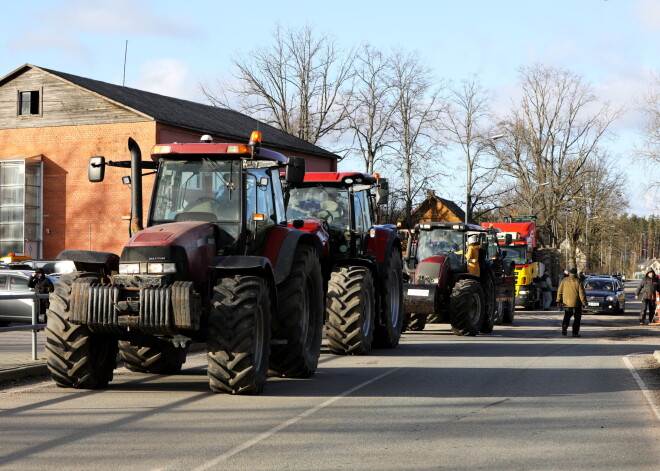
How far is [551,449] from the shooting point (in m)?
8.07

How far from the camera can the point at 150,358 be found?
13141 millimetres

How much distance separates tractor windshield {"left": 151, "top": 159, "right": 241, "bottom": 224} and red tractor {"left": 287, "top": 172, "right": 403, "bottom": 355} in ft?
12.2

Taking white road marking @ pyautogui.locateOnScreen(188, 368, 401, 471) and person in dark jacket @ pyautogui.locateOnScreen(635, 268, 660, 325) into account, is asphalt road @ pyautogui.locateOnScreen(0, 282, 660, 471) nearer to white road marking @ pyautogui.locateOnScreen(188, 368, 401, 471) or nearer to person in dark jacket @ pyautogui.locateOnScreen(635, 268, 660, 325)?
white road marking @ pyautogui.locateOnScreen(188, 368, 401, 471)

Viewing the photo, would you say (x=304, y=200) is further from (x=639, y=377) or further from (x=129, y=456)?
(x=129, y=456)

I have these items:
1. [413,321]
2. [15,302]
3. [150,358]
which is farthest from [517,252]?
[150,358]

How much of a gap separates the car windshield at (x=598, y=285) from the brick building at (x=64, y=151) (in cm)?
1734

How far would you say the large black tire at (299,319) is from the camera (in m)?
12.1

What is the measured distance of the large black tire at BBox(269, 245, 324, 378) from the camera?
39.7 feet

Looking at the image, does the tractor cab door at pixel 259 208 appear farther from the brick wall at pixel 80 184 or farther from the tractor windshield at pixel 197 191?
the brick wall at pixel 80 184

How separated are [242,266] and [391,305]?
830cm

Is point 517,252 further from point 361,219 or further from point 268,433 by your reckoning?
point 268,433

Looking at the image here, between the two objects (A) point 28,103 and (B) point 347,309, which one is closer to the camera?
(B) point 347,309

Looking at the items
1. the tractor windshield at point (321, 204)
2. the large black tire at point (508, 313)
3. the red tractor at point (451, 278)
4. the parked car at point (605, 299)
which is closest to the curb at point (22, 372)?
the tractor windshield at point (321, 204)

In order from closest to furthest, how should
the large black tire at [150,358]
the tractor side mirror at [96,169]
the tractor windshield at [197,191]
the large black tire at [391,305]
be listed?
the tractor side mirror at [96,169], the tractor windshield at [197,191], the large black tire at [150,358], the large black tire at [391,305]
